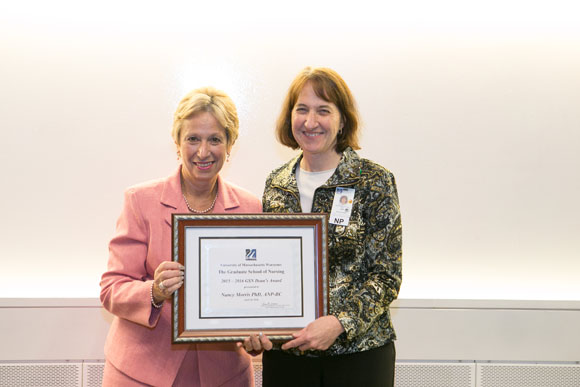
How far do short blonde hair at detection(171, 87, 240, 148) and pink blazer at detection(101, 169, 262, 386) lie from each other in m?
0.29

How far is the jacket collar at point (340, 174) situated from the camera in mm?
2127

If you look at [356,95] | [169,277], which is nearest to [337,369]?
[169,277]

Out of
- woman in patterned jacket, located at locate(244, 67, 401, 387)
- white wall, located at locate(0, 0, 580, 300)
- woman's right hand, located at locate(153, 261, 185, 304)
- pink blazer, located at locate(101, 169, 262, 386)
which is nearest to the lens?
woman's right hand, located at locate(153, 261, 185, 304)

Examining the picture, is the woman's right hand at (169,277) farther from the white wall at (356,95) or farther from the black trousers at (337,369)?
the white wall at (356,95)

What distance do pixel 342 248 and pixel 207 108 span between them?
30.7 inches

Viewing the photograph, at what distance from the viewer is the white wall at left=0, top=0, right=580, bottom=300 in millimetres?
3793

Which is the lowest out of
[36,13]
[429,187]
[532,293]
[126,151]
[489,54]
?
[532,293]

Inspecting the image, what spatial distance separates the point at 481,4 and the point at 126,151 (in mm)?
2644

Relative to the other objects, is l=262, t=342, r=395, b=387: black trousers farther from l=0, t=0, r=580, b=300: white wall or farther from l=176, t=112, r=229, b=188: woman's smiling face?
l=0, t=0, r=580, b=300: white wall

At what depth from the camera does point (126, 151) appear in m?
3.83

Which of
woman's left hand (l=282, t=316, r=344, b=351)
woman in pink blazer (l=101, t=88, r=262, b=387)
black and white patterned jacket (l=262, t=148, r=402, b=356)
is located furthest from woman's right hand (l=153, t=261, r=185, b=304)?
black and white patterned jacket (l=262, t=148, r=402, b=356)

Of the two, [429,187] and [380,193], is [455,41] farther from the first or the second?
[380,193]

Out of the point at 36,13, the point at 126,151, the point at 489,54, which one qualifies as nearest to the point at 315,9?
the point at 489,54

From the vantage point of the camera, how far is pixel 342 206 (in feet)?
6.88
